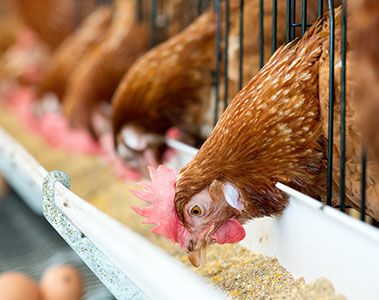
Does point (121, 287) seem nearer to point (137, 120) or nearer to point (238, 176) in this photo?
point (238, 176)

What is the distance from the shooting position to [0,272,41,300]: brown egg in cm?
109

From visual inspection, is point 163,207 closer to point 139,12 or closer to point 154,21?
point 154,21

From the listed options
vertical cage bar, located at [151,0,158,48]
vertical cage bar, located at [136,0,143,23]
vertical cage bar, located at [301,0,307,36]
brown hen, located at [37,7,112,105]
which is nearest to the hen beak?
vertical cage bar, located at [301,0,307,36]

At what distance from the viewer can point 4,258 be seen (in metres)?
1.47

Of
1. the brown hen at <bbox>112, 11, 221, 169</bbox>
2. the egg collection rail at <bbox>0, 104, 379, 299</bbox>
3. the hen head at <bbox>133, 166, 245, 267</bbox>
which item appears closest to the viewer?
the egg collection rail at <bbox>0, 104, 379, 299</bbox>

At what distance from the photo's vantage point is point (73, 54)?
2482 mm

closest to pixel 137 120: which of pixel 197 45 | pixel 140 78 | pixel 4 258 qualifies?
pixel 140 78

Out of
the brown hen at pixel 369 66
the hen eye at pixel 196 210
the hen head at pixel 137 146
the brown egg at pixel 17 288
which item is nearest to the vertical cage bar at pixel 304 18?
the brown hen at pixel 369 66

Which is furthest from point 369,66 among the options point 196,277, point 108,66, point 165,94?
point 108,66

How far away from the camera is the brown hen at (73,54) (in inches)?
96.5

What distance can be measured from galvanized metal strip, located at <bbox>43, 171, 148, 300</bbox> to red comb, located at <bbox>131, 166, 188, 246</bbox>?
16cm

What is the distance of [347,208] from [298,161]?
16 cm

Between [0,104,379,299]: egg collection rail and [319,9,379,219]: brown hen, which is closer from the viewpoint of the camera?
[0,104,379,299]: egg collection rail

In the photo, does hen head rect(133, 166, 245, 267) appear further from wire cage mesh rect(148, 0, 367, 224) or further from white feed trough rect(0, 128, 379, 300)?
wire cage mesh rect(148, 0, 367, 224)
